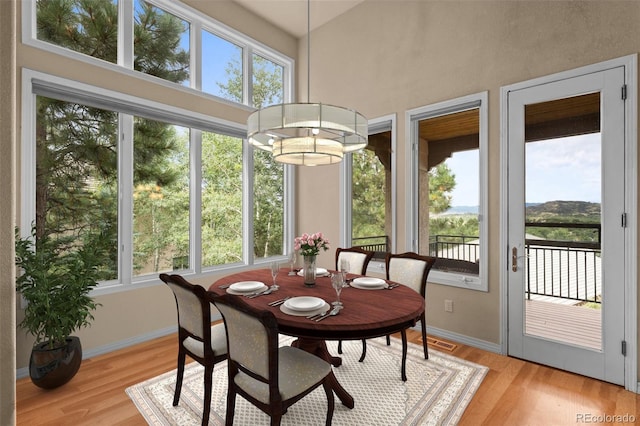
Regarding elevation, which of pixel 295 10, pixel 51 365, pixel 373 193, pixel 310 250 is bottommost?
pixel 51 365

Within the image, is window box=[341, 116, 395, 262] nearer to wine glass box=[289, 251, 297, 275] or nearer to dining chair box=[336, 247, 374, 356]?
dining chair box=[336, 247, 374, 356]

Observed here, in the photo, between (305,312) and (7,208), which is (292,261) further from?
(7,208)

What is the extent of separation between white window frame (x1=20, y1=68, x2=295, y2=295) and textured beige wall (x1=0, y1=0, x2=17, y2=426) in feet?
7.54

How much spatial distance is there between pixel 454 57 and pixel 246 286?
9.89 feet

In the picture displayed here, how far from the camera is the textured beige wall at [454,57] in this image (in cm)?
248

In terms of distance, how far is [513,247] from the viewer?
283cm

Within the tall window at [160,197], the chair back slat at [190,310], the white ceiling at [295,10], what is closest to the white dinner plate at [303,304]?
the chair back slat at [190,310]

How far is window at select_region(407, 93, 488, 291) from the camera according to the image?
3078 millimetres

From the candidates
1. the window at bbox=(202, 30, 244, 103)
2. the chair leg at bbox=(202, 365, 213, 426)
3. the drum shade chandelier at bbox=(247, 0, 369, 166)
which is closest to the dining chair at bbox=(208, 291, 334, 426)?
the chair leg at bbox=(202, 365, 213, 426)

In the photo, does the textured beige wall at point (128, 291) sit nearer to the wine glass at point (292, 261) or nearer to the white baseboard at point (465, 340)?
the wine glass at point (292, 261)

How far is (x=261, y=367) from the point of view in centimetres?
146

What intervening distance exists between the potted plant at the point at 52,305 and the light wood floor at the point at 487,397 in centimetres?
17

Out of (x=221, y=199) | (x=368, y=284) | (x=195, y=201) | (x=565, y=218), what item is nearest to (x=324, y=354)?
(x=368, y=284)

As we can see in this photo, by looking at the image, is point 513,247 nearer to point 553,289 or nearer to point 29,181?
point 553,289
